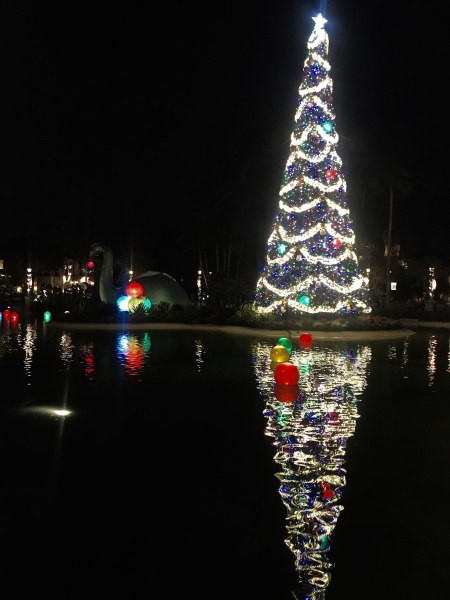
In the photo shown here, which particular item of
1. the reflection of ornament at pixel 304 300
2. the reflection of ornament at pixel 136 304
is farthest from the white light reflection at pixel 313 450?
the reflection of ornament at pixel 136 304

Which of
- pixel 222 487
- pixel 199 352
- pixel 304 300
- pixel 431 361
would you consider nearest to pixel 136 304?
pixel 304 300

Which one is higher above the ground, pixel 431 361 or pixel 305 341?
pixel 305 341

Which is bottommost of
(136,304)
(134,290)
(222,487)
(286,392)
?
(222,487)

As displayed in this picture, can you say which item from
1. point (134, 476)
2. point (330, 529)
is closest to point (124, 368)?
point (134, 476)

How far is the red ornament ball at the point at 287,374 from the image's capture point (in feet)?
39.3

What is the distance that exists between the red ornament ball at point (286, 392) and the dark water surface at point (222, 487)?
16 cm

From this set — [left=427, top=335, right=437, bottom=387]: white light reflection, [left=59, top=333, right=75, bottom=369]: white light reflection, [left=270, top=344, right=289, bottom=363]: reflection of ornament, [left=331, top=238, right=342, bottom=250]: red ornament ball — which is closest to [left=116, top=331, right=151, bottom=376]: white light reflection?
[left=59, top=333, right=75, bottom=369]: white light reflection

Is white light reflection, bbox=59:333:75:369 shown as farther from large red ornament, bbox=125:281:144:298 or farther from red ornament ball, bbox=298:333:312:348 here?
large red ornament, bbox=125:281:144:298

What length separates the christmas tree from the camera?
2698 cm

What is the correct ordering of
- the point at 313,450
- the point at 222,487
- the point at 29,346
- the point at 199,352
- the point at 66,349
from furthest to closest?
the point at 29,346, the point at 66,349, the point at 199,352, the point at 313,450, the point at 222,487

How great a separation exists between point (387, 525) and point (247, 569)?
136cm

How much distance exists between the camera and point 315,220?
27.0m

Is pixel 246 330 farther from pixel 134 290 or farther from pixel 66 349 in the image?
pixel 66 349

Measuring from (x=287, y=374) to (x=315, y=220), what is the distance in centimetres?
1588
